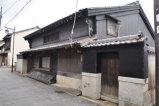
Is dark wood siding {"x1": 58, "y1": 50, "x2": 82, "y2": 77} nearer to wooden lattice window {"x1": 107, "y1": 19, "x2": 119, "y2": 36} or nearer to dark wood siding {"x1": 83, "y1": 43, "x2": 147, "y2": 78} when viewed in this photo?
dark wood siding {"x1": 83, "y1": 43, "x2": 147, "y2": 78}

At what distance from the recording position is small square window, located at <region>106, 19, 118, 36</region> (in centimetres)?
1037

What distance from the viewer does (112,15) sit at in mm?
10773

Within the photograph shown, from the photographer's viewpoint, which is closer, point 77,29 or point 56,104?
point 56,104

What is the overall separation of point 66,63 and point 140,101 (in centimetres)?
631

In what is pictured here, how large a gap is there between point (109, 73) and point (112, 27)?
4.90 m

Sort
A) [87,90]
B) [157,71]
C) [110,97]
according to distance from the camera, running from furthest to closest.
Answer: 1. [87,90]
2. [110,97]
3. [157,71]

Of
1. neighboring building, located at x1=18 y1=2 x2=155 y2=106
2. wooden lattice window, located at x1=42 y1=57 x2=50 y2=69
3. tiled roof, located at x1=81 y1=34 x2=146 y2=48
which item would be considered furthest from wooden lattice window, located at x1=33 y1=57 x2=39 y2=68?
tiled roof, located at x1=81 y1=34 x2=146 y2=48

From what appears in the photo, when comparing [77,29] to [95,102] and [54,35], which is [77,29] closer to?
[54,35]

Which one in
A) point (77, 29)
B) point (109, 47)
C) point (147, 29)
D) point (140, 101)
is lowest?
point (140, 101)

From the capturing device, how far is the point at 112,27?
10859mm

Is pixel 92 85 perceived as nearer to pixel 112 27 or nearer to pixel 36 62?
pixel 112 27

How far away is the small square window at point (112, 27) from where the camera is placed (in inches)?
408

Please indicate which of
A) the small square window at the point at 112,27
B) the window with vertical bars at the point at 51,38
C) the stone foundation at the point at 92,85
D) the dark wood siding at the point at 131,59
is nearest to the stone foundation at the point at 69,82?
the stone foundation at the point at 92,85

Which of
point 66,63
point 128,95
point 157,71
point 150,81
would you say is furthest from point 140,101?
point 66,63
